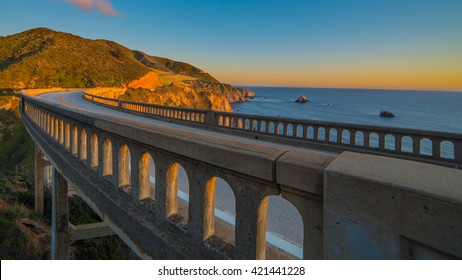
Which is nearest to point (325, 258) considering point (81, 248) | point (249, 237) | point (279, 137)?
point (249, 237)

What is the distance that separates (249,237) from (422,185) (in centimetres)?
132

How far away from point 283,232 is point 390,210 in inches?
110

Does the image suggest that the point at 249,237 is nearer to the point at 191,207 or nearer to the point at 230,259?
the point at 230,259

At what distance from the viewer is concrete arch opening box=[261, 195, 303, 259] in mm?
3178

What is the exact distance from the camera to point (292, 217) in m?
4.48

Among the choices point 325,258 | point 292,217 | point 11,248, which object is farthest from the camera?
point 11,248

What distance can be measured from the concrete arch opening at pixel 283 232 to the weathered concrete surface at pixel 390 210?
4.75 ft

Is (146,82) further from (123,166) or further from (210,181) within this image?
(210,181)

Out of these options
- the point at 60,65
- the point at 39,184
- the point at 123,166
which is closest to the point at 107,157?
the point at 123,166

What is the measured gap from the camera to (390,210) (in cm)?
143

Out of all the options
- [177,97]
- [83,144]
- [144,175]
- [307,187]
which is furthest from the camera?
[177,97]

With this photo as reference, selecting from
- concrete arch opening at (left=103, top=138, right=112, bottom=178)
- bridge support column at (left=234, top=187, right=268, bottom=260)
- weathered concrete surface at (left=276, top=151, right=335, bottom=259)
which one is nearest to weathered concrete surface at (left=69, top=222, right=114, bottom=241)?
concrete arch opening at (left=103, top=138, right=112, bottom=178)

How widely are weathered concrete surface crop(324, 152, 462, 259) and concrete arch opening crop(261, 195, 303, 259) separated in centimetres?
145

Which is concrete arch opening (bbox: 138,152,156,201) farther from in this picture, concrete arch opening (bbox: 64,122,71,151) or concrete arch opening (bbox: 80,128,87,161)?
concrete arch opening (bbox: 64,122,71,151)
